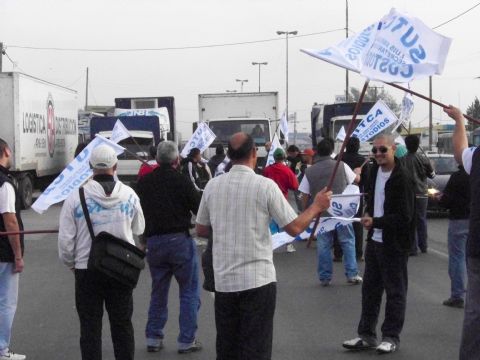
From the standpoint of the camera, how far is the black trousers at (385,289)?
264 inches

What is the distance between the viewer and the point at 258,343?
4973mm

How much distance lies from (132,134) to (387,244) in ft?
68.0

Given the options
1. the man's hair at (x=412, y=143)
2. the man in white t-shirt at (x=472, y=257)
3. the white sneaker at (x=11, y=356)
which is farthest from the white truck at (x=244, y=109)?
the man in white t-shirt at (x=472, y=257)

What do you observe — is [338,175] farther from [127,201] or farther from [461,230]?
[127,201]

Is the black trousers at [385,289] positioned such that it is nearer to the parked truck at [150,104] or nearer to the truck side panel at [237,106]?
the truck side panel at [237,106]

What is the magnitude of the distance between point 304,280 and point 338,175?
143 cm

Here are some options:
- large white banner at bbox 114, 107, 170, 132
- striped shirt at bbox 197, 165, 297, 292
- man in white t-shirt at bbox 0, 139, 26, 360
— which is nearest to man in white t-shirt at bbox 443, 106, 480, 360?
striped shirt at bbox 197, 165, 297, 292

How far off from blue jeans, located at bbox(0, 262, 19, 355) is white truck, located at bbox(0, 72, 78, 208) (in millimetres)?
15224

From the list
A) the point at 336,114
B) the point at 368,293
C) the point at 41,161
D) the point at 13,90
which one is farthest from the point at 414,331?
the point at 336,114

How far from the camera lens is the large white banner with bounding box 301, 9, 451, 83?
558 cm

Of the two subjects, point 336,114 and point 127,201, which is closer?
point 127,201

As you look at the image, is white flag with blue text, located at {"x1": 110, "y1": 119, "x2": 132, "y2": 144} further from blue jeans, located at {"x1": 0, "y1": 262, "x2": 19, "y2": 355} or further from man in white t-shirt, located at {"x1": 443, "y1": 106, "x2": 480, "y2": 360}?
man in white t-shirt, located at {"x1": 443, "y1": 106, "x2": 480, "y2": 360}

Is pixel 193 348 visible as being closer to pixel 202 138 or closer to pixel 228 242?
pixel 228 242

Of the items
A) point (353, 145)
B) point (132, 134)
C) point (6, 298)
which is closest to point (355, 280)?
point (353, 145)
